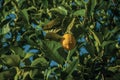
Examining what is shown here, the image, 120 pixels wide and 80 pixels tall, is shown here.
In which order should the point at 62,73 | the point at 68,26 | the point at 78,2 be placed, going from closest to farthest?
the point at 62,73 → the point at 68,26 → the point at 78,2

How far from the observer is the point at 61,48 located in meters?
1.67

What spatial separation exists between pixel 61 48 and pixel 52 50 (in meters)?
0.09

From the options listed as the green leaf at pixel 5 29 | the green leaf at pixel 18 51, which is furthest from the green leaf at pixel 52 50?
the green leaf at pixel 5 29

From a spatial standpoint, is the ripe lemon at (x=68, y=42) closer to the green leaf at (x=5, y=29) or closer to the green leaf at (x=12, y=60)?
the green leaf at (x=12, y=60)

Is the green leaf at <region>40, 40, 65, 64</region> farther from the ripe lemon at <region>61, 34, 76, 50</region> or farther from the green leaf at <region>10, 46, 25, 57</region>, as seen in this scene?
the green leaf at <region>10, 46, 25, 57</region>

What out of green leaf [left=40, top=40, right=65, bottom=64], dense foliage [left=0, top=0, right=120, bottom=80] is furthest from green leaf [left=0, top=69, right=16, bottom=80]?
green leaf [left=40, top=40, right=65, bottom=64]

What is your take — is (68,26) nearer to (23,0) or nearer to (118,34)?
(118,34)

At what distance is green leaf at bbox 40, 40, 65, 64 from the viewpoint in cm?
157

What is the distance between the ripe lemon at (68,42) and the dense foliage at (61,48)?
0.08ft

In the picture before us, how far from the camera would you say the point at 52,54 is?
1.60 meters

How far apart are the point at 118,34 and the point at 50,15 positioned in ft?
1.49

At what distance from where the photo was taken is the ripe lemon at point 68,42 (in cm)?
170

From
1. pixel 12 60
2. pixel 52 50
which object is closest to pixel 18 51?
pixel 12 60

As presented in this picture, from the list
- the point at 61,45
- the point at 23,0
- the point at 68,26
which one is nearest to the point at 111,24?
the point at 23,0
